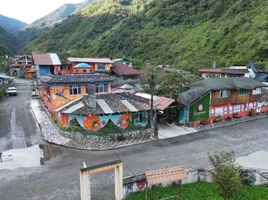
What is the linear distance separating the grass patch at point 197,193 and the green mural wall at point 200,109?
1109 centimetres

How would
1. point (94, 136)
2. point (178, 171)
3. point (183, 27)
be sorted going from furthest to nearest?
point (183, 27) < point (94, 136) < point (178, 171)

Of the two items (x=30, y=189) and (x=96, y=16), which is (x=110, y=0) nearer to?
(x=96, y=16)

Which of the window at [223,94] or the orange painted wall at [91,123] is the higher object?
the window at [223,94]

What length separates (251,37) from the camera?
5016 centimetres

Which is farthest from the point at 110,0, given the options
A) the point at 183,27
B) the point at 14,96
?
the point at 14,96

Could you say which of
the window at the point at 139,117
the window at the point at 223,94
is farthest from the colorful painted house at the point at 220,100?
the window at the point at 139,117

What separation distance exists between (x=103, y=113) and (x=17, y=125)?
10.7 meters

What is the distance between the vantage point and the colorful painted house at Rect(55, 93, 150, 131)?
18.4 metres

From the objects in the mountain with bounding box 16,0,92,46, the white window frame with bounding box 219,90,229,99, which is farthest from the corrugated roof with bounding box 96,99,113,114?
the mountain with bounding box 16,0,92,46

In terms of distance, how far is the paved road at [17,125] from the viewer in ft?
60.3

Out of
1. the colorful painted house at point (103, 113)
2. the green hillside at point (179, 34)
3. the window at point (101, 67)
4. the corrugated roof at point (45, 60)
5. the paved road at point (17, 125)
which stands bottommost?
the paved road at point (17, 125)

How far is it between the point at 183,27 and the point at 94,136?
62.0 m

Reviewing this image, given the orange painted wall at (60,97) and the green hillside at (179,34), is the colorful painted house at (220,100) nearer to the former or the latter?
the orange painted wall at (60,97)

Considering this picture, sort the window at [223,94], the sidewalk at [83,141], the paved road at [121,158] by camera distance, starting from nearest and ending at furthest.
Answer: the paved road at [121,158] < the sidewalk at [83,141] < the window at [223,94]
